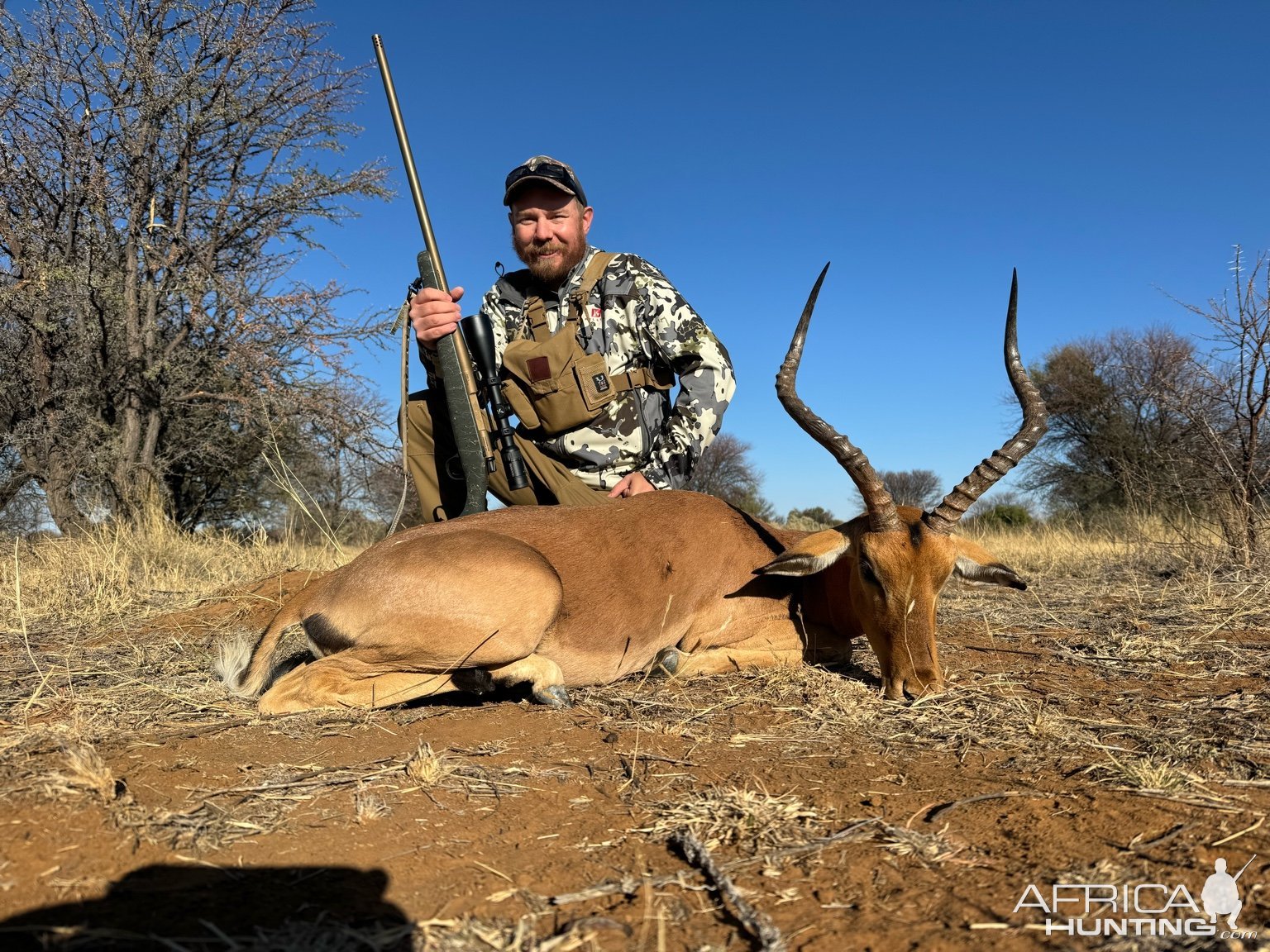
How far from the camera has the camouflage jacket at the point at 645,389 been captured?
581 centimetres

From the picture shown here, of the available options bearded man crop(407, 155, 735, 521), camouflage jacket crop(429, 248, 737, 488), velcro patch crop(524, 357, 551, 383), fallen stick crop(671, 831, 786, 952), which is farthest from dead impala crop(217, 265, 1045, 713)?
fallen stick crop(671, 831, 786, 952)

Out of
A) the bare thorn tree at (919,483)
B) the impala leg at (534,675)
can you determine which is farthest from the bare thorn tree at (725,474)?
the impala leg at (534,675)

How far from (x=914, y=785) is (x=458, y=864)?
1.42 m

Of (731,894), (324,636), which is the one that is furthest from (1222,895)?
(324,636)

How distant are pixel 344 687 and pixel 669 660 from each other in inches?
65.7

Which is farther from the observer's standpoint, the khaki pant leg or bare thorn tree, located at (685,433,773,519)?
bare thorn tree, located at (685,433,773,519)

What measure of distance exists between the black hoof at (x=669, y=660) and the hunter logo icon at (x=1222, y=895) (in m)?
2.76

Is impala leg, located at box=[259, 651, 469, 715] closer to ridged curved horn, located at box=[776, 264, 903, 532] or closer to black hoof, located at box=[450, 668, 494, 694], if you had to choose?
black hoof, located at box=[450, 668, 494, 694]

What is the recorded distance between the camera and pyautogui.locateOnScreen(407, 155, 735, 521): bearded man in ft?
19.1

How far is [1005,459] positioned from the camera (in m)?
4.34

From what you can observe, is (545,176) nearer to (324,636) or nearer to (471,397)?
(471,397)

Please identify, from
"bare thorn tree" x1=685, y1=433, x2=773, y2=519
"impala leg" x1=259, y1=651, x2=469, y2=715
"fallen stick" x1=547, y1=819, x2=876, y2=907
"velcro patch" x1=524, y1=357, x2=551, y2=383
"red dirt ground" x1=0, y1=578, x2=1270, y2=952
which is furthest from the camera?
"bare thorn tree" x1=685, y1=433, x2=773, y2=519

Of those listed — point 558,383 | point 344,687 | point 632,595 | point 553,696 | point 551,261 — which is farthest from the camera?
point 551,261

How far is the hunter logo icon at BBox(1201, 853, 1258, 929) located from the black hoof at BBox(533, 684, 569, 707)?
2.50 meters
